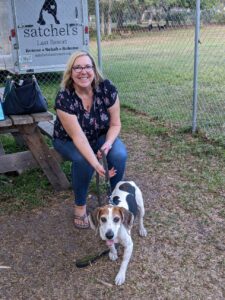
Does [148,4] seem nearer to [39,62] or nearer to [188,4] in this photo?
[188,4]

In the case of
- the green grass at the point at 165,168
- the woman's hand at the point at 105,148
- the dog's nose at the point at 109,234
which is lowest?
the green grass at the point at 165,168

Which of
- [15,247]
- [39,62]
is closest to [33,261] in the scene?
[15,247]

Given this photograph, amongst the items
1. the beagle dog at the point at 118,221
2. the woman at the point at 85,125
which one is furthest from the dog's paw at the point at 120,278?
the woman at the point at 85,125

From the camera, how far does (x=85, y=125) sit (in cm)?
350

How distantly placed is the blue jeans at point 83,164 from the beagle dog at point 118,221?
33 cm

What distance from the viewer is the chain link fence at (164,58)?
5.38 meters

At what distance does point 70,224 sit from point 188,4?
11.1 feet

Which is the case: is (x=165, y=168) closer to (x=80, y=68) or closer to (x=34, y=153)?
(x=34, y=153)

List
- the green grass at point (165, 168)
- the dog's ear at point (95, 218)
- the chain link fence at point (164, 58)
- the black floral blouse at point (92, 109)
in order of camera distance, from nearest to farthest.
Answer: the dog's ear at point (95, 218) → the black floral blouse at point (92, 109) → the green grass at point (165, 168) → the chain link fence at point (164, 58)

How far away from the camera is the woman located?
332cm

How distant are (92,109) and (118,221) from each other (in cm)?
113

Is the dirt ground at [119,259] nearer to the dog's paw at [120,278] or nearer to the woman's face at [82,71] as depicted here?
the dog's paw at [120,278]

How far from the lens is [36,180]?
4.40 metres

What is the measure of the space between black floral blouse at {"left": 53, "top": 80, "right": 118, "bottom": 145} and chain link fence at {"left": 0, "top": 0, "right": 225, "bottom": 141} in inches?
78.8
